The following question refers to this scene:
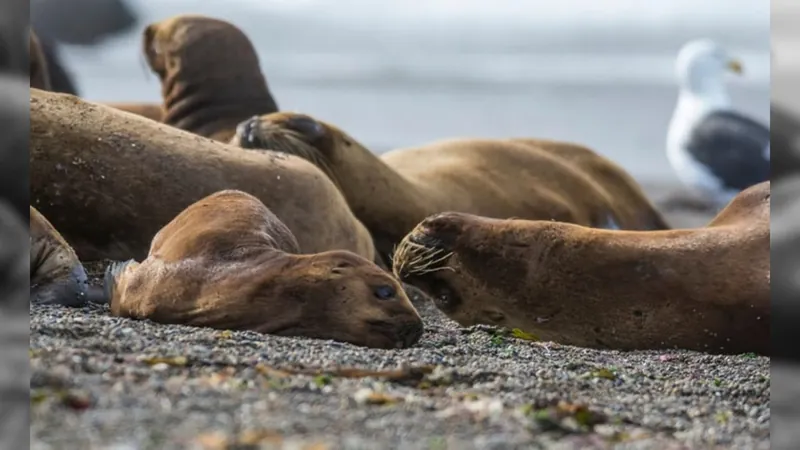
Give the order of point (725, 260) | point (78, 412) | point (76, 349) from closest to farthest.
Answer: point (78, 412), point (76, 349), point (725, 260)

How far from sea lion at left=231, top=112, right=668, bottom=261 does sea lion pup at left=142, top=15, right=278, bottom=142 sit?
864 millimetres

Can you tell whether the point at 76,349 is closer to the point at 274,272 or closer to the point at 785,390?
the point at 274,272

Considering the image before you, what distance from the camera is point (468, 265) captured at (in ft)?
13.7

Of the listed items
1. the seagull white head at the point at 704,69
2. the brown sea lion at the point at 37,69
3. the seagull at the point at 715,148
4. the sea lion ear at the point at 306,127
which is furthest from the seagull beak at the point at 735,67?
the brown sea lion at the point at 37,69

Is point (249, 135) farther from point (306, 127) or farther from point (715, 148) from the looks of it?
point (715, 148)

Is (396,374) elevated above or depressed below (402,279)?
above

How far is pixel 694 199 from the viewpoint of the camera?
10.4 m

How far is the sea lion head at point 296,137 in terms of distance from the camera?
580 centimetres

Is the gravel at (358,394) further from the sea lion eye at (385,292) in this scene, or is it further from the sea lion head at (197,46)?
the sea lion head at (197,46)

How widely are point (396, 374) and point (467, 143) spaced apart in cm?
437

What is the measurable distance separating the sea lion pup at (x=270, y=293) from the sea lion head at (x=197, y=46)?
3391 millimetres

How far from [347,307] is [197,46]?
3774 mm

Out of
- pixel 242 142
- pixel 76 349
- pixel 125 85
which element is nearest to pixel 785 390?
pixel 76 349

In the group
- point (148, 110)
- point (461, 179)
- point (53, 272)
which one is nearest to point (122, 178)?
point (53, 272)
